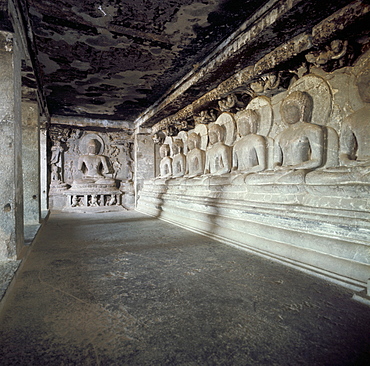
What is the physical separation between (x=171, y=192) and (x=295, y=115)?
151 inches

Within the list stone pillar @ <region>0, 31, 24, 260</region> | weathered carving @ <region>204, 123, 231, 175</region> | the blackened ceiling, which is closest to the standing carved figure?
the blackened ceiling

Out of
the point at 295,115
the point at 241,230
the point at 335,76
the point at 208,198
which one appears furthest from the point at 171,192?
the point at 335,76

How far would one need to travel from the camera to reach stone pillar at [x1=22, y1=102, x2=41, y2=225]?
18.0 feet

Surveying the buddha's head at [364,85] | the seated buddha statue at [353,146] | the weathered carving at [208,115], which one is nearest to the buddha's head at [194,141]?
the weathered carving at [208,115]

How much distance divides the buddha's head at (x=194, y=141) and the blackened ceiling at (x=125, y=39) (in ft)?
4.83

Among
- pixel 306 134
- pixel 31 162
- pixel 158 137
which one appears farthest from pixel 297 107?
pixel 158 137

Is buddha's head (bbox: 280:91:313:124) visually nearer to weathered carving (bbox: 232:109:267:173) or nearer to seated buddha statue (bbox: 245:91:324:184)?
seated buddha statue (bbox: 245:91:324:184)

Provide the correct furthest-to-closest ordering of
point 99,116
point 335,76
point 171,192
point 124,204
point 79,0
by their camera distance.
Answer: point 124,204 < point 99,116 < point 171,192 < point 335,76 < point 79,0

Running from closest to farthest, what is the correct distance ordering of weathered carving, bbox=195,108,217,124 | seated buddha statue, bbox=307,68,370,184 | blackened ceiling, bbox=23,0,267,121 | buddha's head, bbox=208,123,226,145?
seated buddha statue, bbox=307,68,370,184 → blackened ceiling, bbox=23,0,267,121 → buddha's head, bbox=208,123,226,145 → weathered carving, bbox=195,108,217,124

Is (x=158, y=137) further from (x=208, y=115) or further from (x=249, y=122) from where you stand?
(x=249, y=122)

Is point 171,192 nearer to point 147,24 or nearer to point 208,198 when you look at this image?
point 208,198

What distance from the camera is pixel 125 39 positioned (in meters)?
4.15

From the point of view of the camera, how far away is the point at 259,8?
3.26 metres

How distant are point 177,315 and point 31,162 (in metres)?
5.02
